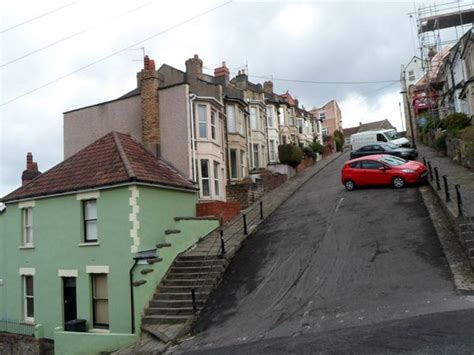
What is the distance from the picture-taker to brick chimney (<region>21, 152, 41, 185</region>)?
22859 millimetres

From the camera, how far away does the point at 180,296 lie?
13438mm

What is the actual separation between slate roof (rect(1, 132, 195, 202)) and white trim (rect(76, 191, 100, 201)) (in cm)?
25

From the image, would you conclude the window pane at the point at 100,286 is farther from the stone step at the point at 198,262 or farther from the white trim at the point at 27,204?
the white trim at the point at 27,204

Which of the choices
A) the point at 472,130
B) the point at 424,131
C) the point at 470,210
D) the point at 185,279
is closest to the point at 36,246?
the point at 185,279

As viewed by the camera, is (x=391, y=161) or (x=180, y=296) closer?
(x=180, y=296)

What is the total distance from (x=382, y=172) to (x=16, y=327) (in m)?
18.5

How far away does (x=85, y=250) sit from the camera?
15.7 m

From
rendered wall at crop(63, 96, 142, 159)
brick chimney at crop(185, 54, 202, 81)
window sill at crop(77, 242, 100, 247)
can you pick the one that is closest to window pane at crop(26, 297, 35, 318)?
window sill at crop(77, 242, 100, 247)

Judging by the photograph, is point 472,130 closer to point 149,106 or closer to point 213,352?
point 149,106

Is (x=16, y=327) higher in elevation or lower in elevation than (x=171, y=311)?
lower

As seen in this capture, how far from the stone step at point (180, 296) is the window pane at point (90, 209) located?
4451 mm

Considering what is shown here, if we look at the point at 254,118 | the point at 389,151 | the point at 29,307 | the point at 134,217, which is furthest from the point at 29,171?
the point at 389,151

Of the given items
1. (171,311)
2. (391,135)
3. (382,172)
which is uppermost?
(391,135)

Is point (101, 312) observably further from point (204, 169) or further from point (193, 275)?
point (204, 169)
